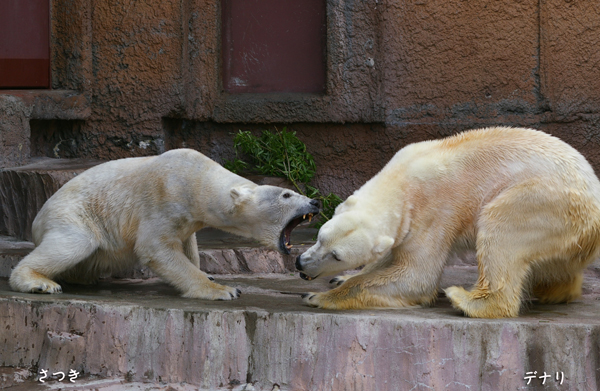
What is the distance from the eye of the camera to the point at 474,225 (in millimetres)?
3559

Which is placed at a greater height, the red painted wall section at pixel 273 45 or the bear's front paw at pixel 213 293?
the red painted wall section at pixel 273 45

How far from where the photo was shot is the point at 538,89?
18.9 feet

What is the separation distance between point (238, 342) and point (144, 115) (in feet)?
10.6

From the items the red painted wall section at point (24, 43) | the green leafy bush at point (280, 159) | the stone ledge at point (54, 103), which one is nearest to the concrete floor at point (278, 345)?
the green leafy bush at point (280, 159)

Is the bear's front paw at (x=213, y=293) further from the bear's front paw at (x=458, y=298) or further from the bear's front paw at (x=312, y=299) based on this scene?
the bear's front paw at (x=458, y=298)

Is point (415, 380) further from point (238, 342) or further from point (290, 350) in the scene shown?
point (238, 342)

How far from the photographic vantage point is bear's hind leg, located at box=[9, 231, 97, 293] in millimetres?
3801

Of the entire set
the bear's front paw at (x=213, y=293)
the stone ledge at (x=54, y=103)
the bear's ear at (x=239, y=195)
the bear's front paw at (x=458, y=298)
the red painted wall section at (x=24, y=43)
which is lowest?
the bear's front paw at (x=213, y=293)

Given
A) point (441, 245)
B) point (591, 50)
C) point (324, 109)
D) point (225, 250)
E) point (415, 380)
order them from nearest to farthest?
point (415, 380) < point (441, 245) < point (225, 250) < point (591, 50) < point (324, 109)

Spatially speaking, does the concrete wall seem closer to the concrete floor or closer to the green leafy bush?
the green leafy bush

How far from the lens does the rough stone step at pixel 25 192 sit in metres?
5.04

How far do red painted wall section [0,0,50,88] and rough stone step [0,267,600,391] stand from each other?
283 cm

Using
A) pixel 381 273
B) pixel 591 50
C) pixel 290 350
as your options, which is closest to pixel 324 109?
pixel 591 50

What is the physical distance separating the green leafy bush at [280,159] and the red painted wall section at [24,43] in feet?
5.84
